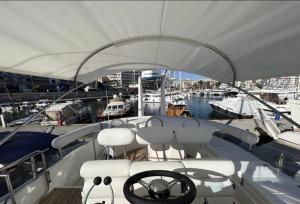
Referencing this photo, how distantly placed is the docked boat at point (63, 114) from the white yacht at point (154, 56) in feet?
37.2

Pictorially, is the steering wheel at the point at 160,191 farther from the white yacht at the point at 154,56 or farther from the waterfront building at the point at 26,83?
the waterfront building at the point at 26,83

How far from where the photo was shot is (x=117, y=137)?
2986 millimetres

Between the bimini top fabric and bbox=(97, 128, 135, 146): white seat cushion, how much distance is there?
1.28 m

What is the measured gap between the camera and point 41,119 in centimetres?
1391

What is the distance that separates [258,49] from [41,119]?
15477mm

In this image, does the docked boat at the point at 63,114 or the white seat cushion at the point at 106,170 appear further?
the docked boat at the point at 63,114

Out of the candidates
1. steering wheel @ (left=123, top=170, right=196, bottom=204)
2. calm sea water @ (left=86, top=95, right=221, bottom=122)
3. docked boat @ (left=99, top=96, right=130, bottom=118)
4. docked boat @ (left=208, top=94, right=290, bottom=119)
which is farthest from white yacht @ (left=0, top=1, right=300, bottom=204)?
docked boat @ (left=99, top=96, right=130, bottom=118)

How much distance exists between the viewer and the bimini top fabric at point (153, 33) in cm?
146

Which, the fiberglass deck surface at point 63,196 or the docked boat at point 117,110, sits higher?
the fiberglass deck surface at point 63,196

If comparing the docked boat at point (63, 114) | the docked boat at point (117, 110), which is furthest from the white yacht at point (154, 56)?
the docked boat at point (117, 110)

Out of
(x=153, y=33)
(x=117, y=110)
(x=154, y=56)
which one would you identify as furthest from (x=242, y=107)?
(x=153, y=33)

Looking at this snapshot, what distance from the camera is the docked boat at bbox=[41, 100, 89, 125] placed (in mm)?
13513

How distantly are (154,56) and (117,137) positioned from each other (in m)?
1.66

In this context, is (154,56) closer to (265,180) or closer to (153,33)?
(153,33)
